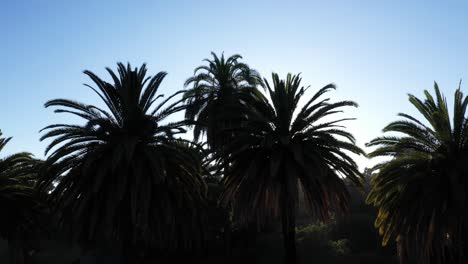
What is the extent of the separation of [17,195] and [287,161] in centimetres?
1844

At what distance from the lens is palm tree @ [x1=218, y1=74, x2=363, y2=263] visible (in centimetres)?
2775

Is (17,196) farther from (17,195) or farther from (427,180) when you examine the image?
(427,180)

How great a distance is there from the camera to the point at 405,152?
92.7 feet

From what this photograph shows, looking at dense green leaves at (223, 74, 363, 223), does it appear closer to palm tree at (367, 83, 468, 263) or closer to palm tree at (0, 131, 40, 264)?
palm tree at (367, 83, 468, 263)

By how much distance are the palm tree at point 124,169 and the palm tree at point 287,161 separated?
2.71 m

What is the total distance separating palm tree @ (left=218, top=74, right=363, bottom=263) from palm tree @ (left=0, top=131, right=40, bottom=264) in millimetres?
13804

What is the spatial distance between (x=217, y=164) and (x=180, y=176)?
86.3 inches

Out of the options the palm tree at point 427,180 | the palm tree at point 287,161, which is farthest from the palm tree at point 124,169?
the palm tree at point 427,180

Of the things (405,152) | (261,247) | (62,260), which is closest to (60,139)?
(405,152)

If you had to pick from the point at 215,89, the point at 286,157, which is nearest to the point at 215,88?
the point at 215,89

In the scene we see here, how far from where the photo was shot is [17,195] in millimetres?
34250

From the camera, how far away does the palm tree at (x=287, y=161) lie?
27.8m

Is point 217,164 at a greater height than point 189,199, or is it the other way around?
point 217,164

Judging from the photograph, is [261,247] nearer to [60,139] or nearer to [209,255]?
[209,255]
